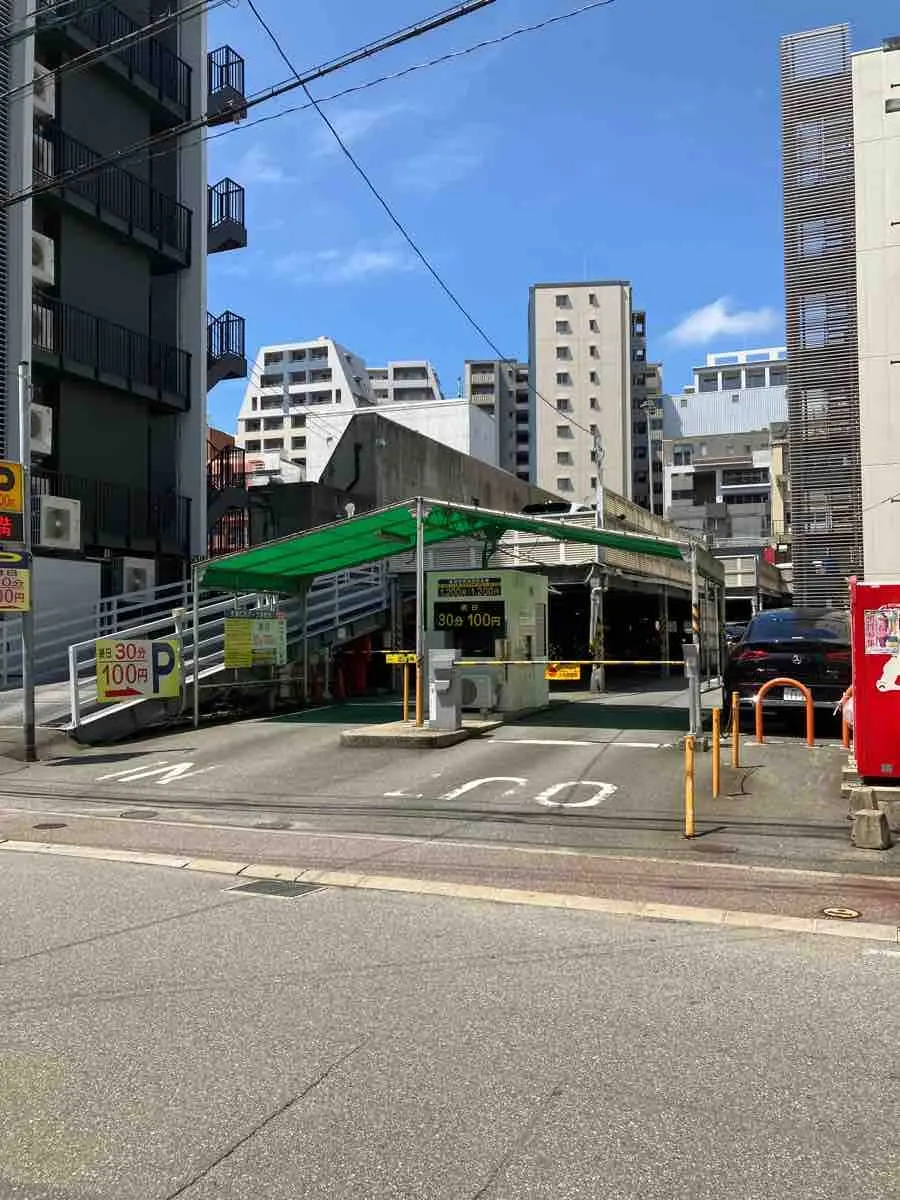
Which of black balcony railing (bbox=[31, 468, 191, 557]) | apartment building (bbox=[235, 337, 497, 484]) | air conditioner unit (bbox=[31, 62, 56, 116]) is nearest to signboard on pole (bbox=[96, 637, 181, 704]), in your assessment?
black balcony railing (bbox=[31, 468, 191, 557])

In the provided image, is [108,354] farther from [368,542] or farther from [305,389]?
[305,389]

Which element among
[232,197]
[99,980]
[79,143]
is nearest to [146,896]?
[99,980]

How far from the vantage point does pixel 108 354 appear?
2327cm

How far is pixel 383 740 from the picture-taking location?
1463 cm

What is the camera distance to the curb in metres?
6.32

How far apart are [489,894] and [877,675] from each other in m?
4.07

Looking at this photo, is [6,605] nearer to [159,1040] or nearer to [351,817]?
[351,817]

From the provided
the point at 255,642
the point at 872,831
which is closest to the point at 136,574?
the point at 255,642

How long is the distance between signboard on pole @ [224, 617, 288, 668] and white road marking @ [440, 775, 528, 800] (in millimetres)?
7424

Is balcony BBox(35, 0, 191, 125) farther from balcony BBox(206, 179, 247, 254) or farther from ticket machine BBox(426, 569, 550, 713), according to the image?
ticket machine BBox(426, 569, 550, 713)

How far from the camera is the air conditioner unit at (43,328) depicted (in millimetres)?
21125

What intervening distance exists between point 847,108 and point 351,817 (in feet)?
102

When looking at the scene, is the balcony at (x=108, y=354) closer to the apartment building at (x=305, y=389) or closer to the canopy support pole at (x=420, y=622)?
the canopy support pole at (x=420, y=622)

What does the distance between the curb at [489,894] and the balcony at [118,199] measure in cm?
1583
